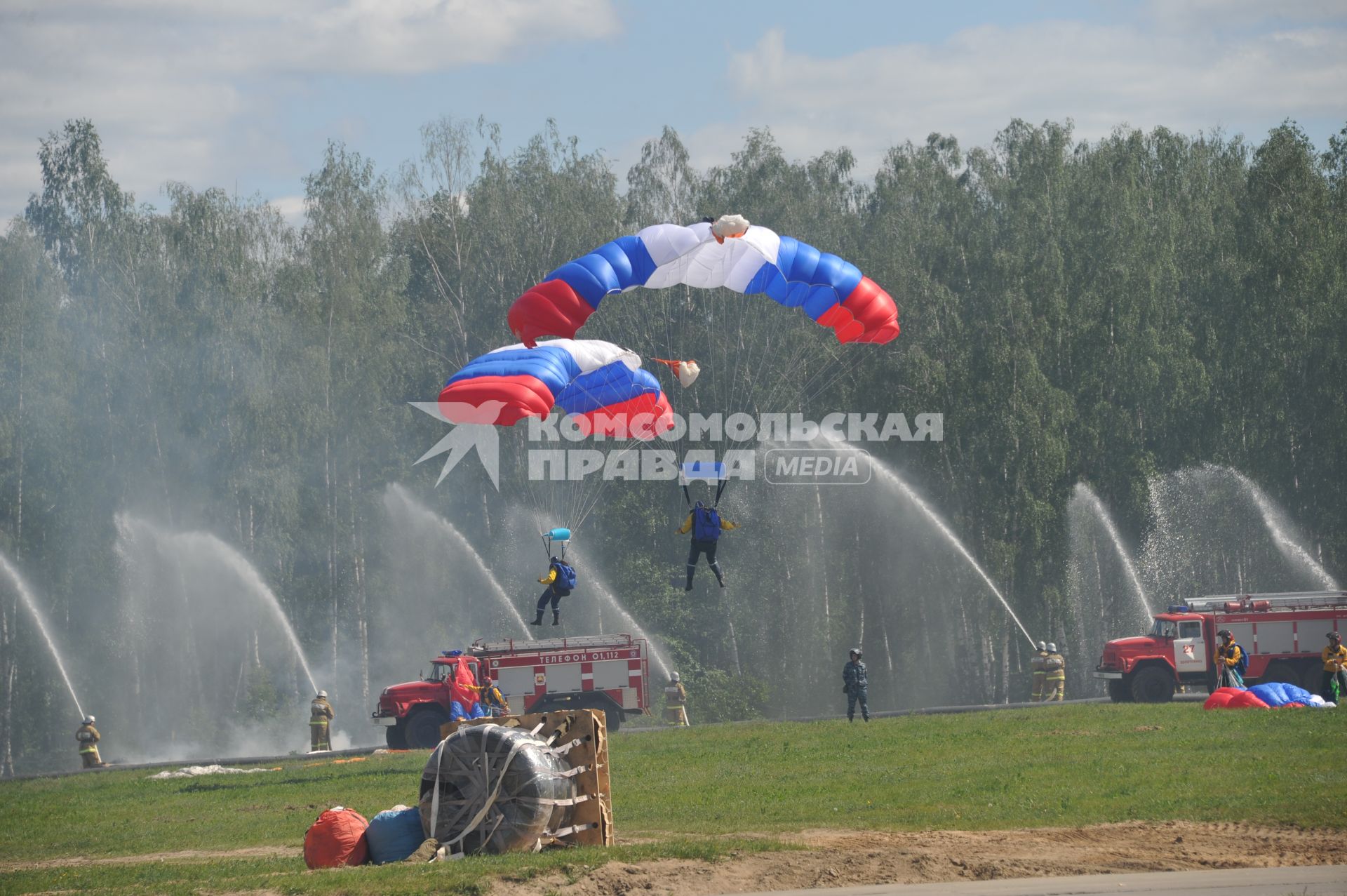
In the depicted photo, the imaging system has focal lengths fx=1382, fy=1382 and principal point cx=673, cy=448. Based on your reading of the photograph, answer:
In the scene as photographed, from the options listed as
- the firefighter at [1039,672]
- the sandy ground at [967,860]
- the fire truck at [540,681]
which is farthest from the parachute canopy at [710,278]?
the firefighter at [1039,672]

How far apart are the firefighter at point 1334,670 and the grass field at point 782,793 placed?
3.55 metres

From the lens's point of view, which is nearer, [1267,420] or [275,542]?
[1267,420]

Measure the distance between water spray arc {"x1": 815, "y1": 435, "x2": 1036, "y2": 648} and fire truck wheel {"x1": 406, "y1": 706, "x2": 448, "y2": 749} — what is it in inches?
830

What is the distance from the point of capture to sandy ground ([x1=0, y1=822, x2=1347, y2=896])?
12266 mm

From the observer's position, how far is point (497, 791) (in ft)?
43.5

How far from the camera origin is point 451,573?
50625 mm

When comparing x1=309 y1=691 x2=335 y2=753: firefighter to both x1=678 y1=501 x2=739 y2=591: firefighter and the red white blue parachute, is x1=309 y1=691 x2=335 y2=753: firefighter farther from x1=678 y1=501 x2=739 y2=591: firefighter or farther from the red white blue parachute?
x1=678 y1=501 x2=739 y2=591: firefighter

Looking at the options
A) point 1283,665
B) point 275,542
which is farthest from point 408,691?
point 275,542

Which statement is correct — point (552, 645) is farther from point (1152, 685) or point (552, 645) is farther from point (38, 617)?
point (38, 617)

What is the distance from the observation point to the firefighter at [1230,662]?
89.5 ft

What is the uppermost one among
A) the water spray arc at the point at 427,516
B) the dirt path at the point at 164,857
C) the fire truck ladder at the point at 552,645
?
the water spray arc at the point at 427,516

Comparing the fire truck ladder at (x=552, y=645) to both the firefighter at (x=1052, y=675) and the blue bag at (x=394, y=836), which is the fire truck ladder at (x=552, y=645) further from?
the blue bag at (x=394, y=836)

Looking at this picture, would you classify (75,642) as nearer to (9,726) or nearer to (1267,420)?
(9,726)

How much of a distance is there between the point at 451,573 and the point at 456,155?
15.8 m
